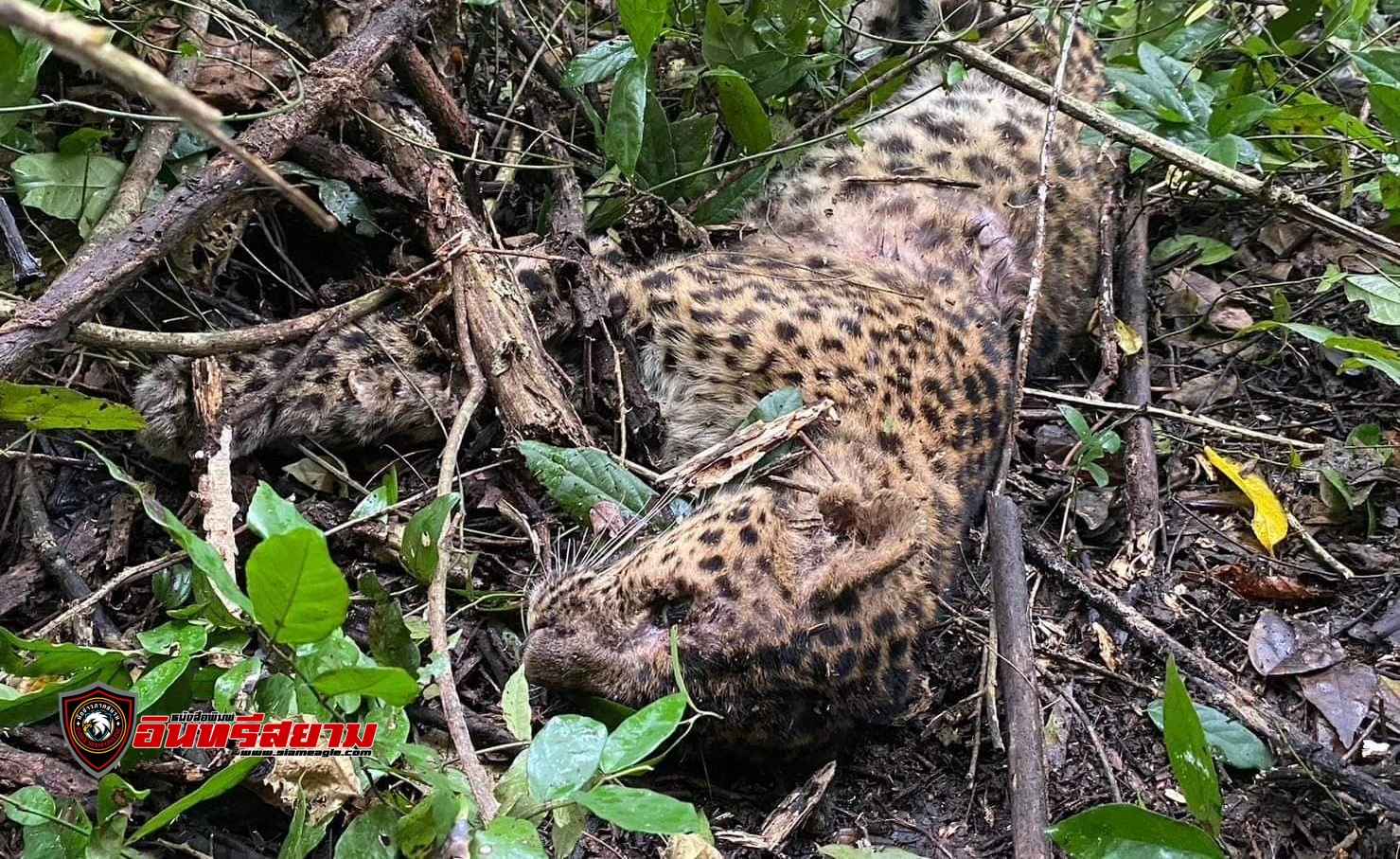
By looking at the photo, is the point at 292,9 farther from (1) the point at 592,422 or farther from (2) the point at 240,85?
(1) the point at 592,422

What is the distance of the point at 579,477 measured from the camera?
11.1 feet

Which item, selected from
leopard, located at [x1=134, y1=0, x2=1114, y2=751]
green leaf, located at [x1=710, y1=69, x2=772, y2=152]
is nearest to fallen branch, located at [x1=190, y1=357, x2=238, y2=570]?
leopard, located at [x1=134, y1=0, x2=1114, y2=751]

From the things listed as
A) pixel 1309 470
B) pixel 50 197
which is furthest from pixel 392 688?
pixel 1309 470

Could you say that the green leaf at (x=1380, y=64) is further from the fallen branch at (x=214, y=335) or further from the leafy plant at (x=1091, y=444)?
the fallen branch at (x=214, y=335)

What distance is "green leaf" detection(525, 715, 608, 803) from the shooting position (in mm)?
2088

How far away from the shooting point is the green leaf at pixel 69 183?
3.31 m

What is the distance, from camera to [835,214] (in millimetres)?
4730

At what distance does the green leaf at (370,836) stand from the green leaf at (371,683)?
32 centimetres

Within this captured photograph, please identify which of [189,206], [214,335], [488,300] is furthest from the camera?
[488,300]

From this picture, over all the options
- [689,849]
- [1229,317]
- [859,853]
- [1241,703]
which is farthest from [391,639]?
[1229,317]

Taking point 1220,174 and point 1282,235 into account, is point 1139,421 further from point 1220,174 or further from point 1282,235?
point 1282,235

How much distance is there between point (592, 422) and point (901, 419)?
3.60 ft

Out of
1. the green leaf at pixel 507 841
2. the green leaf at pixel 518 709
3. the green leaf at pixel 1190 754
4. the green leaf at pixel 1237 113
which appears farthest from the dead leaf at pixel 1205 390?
the green leaf at pixel 507 841

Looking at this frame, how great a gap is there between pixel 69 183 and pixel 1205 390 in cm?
438
